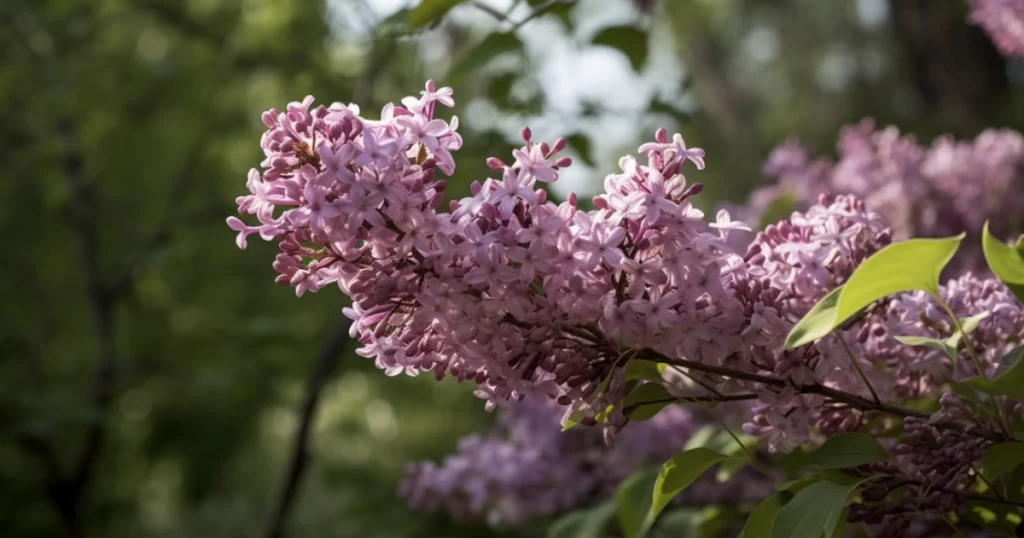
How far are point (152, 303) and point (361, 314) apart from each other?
564 centimetres

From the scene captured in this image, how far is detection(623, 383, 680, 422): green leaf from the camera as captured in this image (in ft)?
3.98

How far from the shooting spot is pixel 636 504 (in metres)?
1.62

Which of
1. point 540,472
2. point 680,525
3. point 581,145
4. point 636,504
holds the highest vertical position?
point 581,145

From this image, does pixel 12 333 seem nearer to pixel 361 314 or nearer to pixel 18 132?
pixel 18 132

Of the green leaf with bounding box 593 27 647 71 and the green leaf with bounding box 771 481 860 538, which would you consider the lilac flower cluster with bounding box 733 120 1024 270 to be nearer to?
the green leaf with bounding box 593 27 647 71

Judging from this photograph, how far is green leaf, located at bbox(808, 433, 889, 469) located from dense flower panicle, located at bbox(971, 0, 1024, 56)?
1.72 m

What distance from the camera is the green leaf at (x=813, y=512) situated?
1.02 meters

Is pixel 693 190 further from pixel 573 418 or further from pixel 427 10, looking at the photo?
pixel 427 10

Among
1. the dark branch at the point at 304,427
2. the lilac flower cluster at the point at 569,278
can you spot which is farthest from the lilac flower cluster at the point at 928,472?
the dark branch at the point at 304,427

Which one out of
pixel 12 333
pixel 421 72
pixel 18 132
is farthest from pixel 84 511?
pixel 421 72

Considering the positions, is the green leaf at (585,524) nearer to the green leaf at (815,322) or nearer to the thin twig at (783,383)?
the thin twig at (783,383)

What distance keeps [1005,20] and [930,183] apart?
18.8 inches

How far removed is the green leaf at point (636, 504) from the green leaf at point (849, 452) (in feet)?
1.49

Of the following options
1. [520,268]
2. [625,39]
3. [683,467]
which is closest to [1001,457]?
[683,467]
